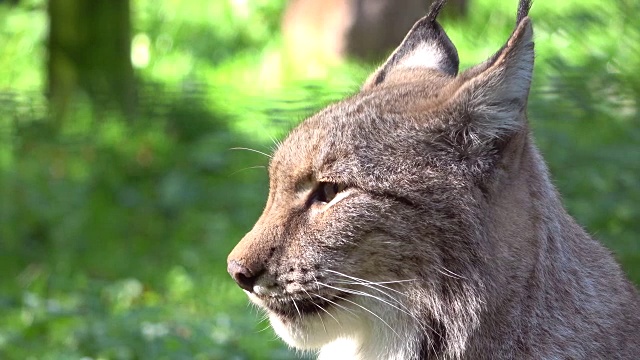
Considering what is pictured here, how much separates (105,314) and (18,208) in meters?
2.43

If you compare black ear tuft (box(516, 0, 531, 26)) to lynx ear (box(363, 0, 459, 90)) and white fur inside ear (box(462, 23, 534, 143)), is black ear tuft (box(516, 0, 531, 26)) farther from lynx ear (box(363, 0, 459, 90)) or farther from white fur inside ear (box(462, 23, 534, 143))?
lynx ear (box(363, 0, 459, 90))

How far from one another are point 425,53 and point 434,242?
38.2 inches

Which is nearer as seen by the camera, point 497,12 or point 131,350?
point 131,350

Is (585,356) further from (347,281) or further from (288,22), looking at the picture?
(288,22)

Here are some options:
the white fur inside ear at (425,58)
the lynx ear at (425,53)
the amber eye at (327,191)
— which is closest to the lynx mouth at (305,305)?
the amber eye at (327,191)

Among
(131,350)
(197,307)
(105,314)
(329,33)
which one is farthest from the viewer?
(329,33)

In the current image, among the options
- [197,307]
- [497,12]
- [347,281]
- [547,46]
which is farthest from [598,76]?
[497,12]

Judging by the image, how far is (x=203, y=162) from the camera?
7.94 metres

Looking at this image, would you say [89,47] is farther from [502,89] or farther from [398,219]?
[502,89]

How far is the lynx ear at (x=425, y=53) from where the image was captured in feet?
12.8

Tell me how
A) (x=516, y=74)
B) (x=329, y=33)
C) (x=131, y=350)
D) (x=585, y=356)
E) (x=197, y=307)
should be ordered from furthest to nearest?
(x=329, y=33) < (x=197, y=307) < (x=131, y=350) < (x=585, y=356) < (x=516, y=74)

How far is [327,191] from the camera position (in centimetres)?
333

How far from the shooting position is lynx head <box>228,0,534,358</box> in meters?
3.19

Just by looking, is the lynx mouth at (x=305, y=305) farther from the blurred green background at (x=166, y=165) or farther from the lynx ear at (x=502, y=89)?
the blurred green background at (x=166, y=165)
